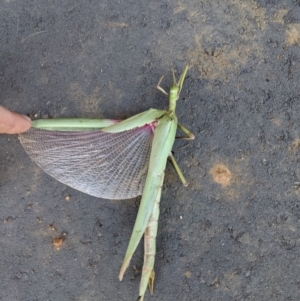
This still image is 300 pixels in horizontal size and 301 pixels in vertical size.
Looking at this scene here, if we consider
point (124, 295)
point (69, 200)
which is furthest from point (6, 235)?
point (124, 295)

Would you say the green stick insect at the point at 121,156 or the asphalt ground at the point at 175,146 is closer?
the green stick insect at the point at 121,156

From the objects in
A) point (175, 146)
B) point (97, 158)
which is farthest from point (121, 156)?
point (175, 146)

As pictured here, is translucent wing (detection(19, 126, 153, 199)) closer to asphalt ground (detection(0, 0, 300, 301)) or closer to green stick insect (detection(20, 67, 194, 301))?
green stick insect (detection(20, 67, 194, 301))

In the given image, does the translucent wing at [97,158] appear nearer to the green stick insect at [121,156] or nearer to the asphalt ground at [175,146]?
the green stick insect at [121,156]

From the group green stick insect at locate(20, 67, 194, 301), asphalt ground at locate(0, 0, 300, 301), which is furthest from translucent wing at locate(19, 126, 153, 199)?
asphalt ground at locate(0, 0, 300, 301)

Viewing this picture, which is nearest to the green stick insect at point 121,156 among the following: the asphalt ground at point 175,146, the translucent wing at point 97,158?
the translucent wing at point 97,158

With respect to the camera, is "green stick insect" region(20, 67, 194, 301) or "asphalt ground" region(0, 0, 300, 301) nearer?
"green stick insect" region(20, 67, 194, 301)
